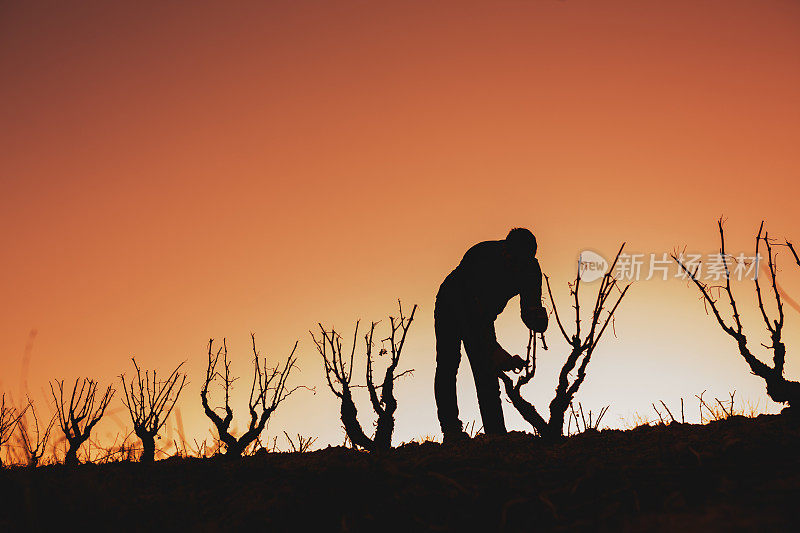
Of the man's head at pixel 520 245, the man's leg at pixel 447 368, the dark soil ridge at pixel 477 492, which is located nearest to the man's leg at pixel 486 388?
the man's leg at pixel 447 368

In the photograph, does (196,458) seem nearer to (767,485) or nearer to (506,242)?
(506,242)

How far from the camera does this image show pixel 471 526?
279 centimetres

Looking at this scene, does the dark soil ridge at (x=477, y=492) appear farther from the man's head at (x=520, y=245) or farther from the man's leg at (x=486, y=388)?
the man's head at (x=520, y=245)

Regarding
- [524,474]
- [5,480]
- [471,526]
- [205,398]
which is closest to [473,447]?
[524,474]

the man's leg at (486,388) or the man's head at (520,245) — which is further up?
the man's head at (520,245)

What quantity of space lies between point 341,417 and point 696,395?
10.3 ft

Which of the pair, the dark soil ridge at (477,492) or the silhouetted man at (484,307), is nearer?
the dark soil ridge at (477,492)

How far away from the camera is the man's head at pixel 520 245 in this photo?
6.06m

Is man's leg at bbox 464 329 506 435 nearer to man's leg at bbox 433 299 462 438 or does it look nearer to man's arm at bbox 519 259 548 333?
man's leg at bbox 433 299 462 438

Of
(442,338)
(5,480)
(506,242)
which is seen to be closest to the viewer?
(5,480)

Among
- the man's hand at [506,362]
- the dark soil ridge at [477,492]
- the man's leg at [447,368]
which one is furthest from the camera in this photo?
the man's leg at [447,368]

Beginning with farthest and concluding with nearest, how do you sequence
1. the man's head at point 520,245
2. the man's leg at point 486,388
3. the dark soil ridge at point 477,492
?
the man's head at point 520,245 → the man's leg at point 486,388 → the dark soil ridge at point 477,492

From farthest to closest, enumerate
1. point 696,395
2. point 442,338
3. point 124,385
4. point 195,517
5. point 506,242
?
point 124,385 < point 442,338 < point 506,242 < point 696,395 < point 195,517

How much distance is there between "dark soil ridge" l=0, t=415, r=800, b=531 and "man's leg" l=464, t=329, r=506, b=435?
1.78 metres
